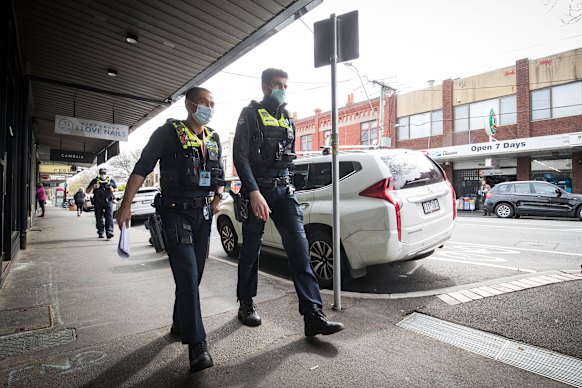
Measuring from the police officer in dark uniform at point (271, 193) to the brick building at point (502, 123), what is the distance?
16.3 m

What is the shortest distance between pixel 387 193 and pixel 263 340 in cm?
203

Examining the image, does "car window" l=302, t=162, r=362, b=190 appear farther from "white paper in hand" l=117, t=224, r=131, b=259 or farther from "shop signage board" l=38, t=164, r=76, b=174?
"shop signage board" l=38, t=164, r=76, b=174

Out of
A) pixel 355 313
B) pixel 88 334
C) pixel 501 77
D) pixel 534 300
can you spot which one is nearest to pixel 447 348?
pixel 355 313

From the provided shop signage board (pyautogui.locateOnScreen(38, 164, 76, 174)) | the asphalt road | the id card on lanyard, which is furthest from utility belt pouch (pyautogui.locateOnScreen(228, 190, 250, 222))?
shop signage board (pyautogui.locateOnScreen(38, 164, 76, 174))

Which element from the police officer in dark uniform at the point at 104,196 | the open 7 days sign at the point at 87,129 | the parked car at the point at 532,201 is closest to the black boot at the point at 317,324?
the police officer in dark uniform at the point at 104,196

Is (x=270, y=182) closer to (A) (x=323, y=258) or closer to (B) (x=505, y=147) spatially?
(A) (x=323, y=258)

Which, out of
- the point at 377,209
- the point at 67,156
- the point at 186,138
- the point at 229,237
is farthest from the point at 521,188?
the point at 67,156

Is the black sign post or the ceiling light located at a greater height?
the ceiling light

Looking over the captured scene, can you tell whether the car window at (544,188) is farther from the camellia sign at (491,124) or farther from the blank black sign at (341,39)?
the blank black sign at (341,39)

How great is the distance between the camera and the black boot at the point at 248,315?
3.06 m

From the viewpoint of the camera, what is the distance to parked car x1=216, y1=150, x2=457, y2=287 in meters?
3.80

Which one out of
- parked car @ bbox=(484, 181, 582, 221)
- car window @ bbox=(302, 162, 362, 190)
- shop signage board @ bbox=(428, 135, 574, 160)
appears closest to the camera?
car window @ bbox=(302, 162, 362, 190)

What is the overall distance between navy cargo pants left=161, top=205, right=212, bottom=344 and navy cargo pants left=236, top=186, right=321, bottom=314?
0.48 m

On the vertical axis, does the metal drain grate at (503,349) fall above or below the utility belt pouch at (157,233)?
below
